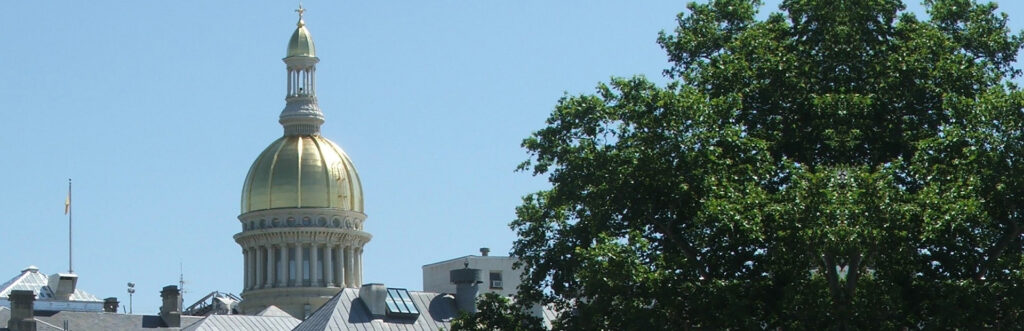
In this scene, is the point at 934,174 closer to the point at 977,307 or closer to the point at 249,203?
the point at 977,307

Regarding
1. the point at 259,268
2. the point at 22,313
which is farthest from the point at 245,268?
the point at 22,313

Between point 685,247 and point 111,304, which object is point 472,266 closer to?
point 111,304

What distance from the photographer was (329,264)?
17138 cm

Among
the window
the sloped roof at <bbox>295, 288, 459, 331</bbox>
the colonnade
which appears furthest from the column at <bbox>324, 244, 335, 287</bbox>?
the window

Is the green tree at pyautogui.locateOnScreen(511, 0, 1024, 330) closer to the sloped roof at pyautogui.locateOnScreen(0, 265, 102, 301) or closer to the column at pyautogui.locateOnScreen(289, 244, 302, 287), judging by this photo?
the sloped roof at pyautogui.locateOnScreen(0, 265, 102, 301)

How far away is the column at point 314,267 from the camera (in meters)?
170

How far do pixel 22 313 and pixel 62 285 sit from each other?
938 inches

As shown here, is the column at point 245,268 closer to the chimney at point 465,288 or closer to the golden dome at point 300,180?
the golden dome at point 300,180

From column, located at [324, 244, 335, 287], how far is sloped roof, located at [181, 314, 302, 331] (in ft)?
199

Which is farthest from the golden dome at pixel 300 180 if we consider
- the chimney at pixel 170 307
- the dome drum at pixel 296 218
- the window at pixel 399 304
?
the window at pixel 399 304

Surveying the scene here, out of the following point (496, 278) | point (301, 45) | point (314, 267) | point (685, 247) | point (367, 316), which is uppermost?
point (301, 45)

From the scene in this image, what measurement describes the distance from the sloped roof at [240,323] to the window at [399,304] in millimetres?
9477

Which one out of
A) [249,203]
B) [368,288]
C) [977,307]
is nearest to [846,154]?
[977,307]

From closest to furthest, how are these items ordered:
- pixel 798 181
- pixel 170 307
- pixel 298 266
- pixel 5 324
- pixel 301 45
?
pixel 798 181
pixel 5 324
pixel 170 307
pixel 298 266
pixel 301 45
